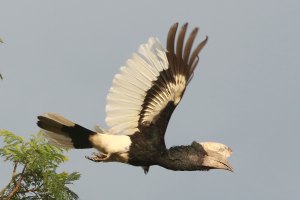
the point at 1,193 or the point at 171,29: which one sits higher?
the point at 171,29

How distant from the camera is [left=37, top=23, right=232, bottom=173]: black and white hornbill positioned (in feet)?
49.0

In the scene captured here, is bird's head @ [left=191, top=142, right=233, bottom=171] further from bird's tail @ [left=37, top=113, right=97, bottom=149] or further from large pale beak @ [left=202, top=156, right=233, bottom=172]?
bird's tail @ [left=37, top=113, right=97, bottom=149]

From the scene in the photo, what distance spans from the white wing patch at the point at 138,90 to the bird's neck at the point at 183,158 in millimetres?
529

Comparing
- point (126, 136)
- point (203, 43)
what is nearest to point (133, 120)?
point (126, 136)

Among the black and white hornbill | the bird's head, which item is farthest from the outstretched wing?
the bird's head

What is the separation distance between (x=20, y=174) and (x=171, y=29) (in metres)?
2.42

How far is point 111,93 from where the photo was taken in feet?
49.0

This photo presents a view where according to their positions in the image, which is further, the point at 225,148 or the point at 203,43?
the point at 225,148

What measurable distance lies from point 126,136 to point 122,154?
198 millimetres

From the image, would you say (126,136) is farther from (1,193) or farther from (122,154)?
(1,193)

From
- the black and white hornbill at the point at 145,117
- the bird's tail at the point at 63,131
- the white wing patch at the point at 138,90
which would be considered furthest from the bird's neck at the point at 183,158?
the bird's tail at the point at 63,131

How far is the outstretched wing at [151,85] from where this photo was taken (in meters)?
14.9

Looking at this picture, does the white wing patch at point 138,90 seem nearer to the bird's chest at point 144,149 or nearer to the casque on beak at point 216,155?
the bird's chest at point 144,149

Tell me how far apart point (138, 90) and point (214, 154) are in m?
1.40
